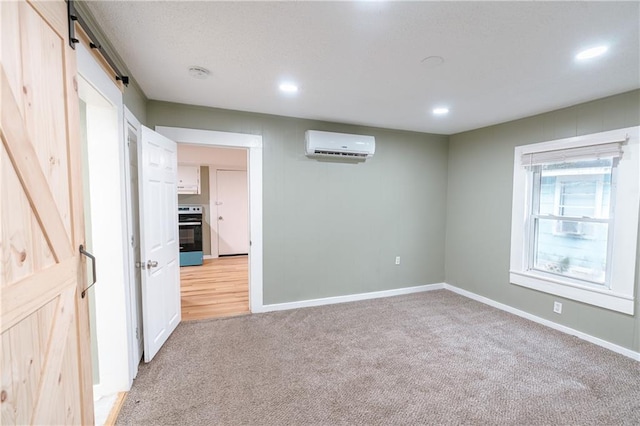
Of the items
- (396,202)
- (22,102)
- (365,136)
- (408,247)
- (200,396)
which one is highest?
(365,136)

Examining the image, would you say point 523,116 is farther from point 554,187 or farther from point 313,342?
point 313,342

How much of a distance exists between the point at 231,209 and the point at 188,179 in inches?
45.4

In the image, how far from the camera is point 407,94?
2.67 m

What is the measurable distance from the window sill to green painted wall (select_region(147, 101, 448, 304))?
1241 millimetres

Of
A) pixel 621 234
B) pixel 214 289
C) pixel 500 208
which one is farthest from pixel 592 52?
pixel 214 289

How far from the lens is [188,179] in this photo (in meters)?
6.23

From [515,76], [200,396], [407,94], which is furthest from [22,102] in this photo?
[515,76]

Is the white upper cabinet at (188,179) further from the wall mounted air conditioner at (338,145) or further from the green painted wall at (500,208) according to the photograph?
the green painted wall at (500,208)

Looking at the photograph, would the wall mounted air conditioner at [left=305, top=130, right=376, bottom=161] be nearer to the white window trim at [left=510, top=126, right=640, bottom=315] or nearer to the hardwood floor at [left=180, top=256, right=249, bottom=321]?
the white window trim at [left=510, top=126, right=640, bottom=315]

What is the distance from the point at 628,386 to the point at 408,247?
2.48 metres

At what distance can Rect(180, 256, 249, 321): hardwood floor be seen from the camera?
359 cm

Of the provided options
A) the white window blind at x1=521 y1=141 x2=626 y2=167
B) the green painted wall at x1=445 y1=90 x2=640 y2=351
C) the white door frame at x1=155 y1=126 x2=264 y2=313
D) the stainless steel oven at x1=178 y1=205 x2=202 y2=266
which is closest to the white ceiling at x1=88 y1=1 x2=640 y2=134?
the green painted wall at x1=445 y1=90 x2=640 y2=351

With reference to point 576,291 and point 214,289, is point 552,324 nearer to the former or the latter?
point 576,291

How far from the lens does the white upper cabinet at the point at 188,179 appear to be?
6199mm
